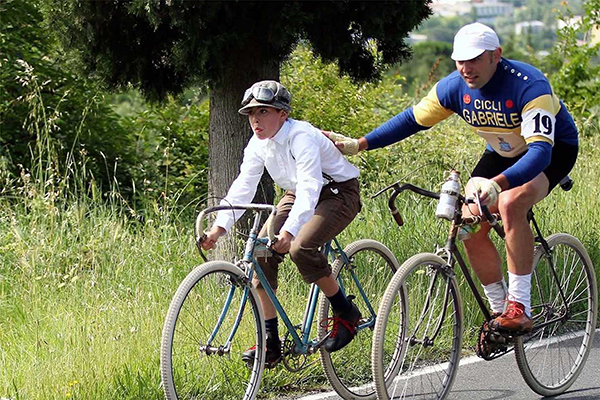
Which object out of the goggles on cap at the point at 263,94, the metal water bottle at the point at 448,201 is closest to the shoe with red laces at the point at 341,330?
the metal water bottle at the point at 448,201

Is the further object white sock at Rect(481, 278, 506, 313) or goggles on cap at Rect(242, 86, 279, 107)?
white sock at Rect(481, 278, 506, 313)

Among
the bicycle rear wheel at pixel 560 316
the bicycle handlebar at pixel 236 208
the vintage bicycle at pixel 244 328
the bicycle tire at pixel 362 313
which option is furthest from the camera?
the bicycle rear wheel at pixel 560 316

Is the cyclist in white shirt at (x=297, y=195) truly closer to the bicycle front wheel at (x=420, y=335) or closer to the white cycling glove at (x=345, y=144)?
the white cycling glove at (x=345, y=144)

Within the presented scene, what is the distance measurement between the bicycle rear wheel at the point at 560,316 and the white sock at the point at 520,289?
1.12ft

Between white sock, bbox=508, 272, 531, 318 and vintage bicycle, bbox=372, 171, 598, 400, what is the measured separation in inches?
7.2

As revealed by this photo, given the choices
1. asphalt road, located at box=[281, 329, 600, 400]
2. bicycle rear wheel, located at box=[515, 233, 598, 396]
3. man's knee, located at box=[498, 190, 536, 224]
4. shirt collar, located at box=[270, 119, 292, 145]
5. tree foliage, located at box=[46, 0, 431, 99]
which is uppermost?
tree foliage, located at box=[46, 0, 431, 99]

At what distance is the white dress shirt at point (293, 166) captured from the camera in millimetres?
5045

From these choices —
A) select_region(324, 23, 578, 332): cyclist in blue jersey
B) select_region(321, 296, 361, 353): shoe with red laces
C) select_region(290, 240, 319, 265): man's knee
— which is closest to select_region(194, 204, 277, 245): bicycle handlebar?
select_region(290, 240, 319, 265): man's knee

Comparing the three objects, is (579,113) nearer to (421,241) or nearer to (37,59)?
(421,241)

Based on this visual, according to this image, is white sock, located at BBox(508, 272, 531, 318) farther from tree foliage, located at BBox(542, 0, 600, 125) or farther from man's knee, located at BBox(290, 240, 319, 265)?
tree foliage, located at BBox(542, 0, 600, 125)

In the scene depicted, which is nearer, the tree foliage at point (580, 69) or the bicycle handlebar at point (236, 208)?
the bicycle handlebar at point (236, 208)

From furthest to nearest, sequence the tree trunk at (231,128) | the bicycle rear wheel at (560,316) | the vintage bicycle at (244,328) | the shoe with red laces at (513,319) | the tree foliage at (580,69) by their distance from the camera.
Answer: the tree foliage at (580,69) → the tree trunk at (231,128) → the bicycle rear wheel at (560,316) → the shoe with red laces at (513,319) → the vintage bicycle at (244,328)

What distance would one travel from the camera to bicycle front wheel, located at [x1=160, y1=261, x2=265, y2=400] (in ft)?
15.1

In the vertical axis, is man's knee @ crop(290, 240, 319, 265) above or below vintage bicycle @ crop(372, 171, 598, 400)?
above
